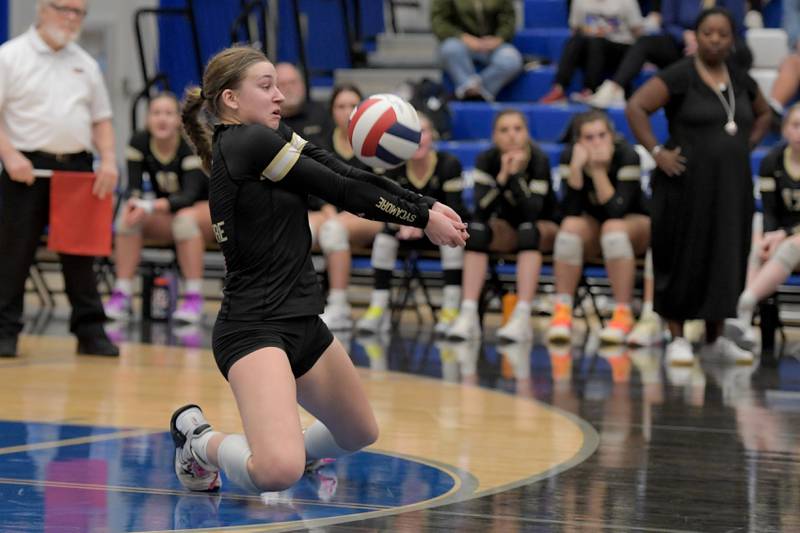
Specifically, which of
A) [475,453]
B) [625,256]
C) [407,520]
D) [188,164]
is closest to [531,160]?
[625,256]

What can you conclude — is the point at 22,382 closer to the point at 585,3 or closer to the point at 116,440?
the point at 116,440

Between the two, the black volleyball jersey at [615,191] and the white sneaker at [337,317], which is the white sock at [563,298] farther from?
the white sneaker at [337,317]

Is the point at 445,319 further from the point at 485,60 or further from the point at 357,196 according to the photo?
the point at 357,196

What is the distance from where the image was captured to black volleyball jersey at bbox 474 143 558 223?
9.30 meters

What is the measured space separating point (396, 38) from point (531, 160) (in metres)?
4.99

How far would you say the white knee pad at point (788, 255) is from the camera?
27.6 ft

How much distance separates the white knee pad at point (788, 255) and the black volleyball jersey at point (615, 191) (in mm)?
1029

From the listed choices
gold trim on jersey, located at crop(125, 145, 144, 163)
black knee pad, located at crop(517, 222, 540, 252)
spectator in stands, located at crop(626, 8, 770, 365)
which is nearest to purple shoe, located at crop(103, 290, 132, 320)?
gold trim on jersey, located at crop(125, 145, 144, 163)

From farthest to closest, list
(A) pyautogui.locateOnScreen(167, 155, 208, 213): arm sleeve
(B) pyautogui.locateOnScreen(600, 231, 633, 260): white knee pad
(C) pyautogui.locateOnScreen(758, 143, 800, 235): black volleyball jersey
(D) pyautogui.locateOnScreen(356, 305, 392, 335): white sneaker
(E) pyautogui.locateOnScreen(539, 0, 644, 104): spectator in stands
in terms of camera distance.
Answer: (E) pyautogui.locateOnScreen(539, 0, 644, 104): spectator in stands, (A) pyautogui.locateOnScreen(167, 155, 208, 213): arm sleeve, (D) pyautogui.locateOnScreen(356, 305, 392, 335): white sneaker, (B) pyautogui.locateOnScreen(600, 231, 633, 260): white knee pad, (C) pyautogui.locateOnScreen(758, 143, 800, 235): black volleyball jersey

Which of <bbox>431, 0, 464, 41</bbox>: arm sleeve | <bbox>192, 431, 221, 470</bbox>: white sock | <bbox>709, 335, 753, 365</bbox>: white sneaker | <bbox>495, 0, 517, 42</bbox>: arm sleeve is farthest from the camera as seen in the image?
<bbox>431, 0, 464, 41</bbox>: arm sleeve

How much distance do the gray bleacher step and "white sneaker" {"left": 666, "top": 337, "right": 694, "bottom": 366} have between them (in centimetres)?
537

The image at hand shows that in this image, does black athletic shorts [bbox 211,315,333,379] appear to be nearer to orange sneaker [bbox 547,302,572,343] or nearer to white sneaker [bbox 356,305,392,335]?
orange sneaker [bbox 547,302,572,343]

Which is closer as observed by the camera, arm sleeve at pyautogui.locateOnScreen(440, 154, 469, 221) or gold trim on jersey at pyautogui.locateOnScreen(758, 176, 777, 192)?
gold trim on jersey at pyautogui.locateOnScreen(758, 176, 777, 192)

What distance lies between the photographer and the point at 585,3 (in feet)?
39.6
